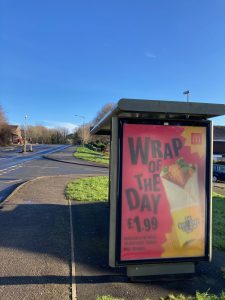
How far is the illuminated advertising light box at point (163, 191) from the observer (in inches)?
166

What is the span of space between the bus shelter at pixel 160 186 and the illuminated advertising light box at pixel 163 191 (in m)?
0.01

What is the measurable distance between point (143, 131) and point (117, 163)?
522 mm

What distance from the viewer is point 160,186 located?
4336mm

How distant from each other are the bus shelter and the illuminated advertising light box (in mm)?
12

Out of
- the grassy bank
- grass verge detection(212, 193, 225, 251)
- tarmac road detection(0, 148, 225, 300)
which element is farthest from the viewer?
the grassy bank

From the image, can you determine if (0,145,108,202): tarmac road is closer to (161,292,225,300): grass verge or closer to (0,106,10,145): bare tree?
(161,292,225,300): grass verge

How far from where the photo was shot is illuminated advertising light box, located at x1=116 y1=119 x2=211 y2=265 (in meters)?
4.21

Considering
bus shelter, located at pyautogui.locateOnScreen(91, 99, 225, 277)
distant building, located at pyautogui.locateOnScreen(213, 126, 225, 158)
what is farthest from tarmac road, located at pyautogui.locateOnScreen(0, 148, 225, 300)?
distant building, located at pyautogui.locateOnScreen(213, 126, 225, 158)

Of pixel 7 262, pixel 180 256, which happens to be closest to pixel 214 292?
pixel 180 256

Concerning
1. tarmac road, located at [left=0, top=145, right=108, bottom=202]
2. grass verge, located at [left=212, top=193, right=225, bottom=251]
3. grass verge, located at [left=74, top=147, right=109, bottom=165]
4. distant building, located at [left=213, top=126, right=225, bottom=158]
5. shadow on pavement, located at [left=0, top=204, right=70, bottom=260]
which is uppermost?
distant building, located at [left=213, top=126, right=225, bottom=158]

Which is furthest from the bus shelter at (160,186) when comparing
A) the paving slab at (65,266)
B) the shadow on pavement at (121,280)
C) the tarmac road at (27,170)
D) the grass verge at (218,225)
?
the tarmac road at (27,170)

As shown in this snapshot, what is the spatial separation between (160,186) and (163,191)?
79 mm

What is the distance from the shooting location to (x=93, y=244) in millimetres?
5832

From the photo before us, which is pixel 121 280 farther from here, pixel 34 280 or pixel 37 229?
pixel 37 229
